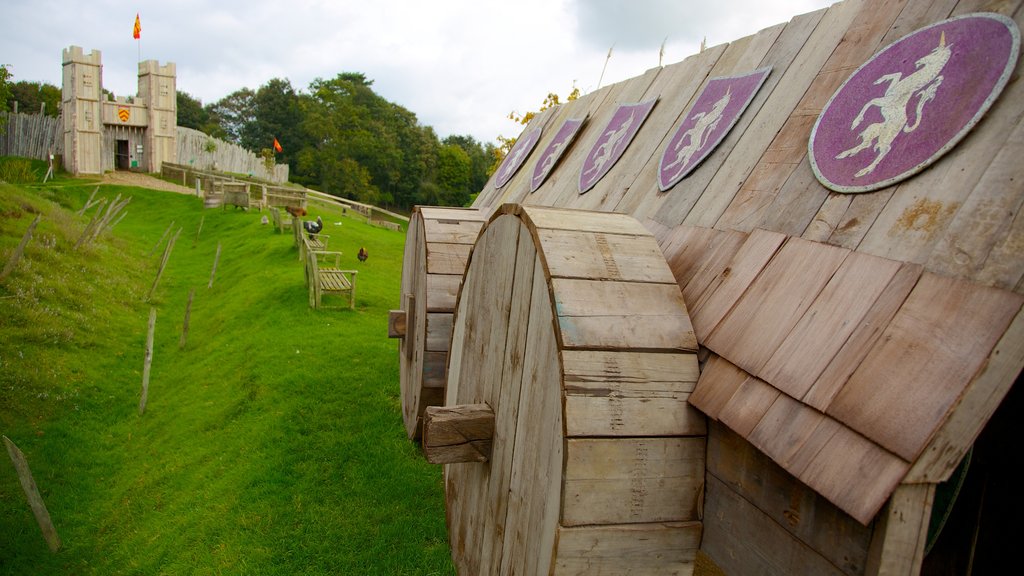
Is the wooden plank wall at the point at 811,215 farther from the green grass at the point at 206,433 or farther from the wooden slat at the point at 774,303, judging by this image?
the green grass at the point at 206,433

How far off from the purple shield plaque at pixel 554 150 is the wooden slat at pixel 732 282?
245 cm

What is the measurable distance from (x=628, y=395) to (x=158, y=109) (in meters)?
38.6

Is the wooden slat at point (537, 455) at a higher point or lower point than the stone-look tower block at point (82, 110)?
lower

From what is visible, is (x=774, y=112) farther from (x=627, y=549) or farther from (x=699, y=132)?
(x=627, y=549)

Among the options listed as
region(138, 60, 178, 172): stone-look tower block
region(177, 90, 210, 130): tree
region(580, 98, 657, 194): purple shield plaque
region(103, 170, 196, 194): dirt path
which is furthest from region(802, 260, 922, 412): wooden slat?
region(177, 90, 210, 130): tree

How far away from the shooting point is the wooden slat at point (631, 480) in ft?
5.53

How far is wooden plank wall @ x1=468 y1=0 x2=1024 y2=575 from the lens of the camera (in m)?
1.36

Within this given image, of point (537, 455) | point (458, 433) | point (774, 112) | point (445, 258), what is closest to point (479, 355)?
point (458, 433)

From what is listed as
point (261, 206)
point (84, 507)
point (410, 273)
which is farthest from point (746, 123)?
point (261, 206)

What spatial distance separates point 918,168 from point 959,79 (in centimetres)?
28

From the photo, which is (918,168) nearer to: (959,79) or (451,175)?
(959,79)

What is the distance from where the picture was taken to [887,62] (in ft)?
6.49

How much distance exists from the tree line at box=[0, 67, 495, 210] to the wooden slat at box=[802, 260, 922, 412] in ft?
138

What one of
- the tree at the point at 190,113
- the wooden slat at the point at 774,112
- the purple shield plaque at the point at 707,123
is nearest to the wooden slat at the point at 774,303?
the wooden slat at the point at 774,112
